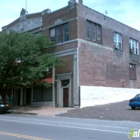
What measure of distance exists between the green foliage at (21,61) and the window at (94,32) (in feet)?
16.0

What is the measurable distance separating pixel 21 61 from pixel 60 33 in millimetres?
5485

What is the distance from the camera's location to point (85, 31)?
85.7ft

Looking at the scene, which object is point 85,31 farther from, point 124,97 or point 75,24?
point 124,97

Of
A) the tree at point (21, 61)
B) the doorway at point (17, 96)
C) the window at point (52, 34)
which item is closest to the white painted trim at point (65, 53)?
the tree at point (21, 61)

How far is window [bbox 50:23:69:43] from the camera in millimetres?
26484

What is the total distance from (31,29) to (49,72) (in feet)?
21.9

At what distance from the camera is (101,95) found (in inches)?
1061

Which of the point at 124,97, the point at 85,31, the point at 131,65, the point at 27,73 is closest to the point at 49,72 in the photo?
the point at 27,73

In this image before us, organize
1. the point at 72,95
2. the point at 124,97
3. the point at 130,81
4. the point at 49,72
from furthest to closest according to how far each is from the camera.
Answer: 1. the point at 130,81
2. the point at 124,97
3. the point at 49,72
4. the point at 72,95

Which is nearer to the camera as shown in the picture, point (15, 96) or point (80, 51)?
point (80, 51)

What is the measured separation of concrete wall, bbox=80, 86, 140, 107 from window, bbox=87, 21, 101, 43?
5.40m

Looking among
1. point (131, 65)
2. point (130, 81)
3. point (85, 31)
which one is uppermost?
point (85, 31)

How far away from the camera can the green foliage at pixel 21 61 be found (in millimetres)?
22922

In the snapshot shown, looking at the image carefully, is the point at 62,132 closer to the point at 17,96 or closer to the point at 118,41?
the point at 118,41
